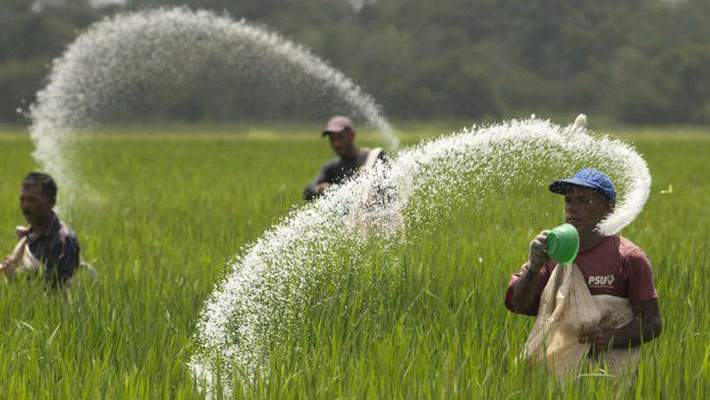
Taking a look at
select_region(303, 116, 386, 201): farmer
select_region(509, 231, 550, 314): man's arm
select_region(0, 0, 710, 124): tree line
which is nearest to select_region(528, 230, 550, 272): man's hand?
select_region(509, 231, 550, 314): man's arm

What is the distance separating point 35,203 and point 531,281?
2.79 m

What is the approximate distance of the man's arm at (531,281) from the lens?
313 centimetres

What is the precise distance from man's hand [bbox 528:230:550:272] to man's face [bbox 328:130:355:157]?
10.8 ft

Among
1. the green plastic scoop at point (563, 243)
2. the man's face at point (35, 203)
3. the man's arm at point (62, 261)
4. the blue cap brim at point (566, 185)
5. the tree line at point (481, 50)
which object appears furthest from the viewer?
the tree line at point (481, 50)

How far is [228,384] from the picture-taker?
354 centimetres

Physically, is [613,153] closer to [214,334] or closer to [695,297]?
[214,334]

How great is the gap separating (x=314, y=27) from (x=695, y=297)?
6076 centimetres

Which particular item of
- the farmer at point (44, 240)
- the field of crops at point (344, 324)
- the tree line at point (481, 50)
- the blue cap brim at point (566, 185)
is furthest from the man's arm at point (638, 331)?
the tree line at point (481, 50)

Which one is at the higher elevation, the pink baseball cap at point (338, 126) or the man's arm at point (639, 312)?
the pink baseball cap at point (338, 126)

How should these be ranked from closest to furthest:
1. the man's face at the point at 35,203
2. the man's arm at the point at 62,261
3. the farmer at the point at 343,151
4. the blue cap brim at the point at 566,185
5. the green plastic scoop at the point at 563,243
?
the green plastic scoop at the point at 563,243 < the blue cap brim at the point at 566,185 < the man's face at the point at 35,203 < the man's arm at the point at 62,261 < the farmer at the point at 343,151

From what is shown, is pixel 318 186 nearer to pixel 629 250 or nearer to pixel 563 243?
pixel 629 250

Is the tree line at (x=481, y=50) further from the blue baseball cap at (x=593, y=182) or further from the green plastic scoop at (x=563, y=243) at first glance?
the green plastic scoop at (x=563, y=243)

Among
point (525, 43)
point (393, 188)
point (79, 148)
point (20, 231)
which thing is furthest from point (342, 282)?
point (525, 43)

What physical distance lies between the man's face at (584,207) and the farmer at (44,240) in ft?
9.21
